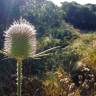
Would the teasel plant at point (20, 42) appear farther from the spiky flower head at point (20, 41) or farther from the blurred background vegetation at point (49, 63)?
the blurred background vegetation at point (49, 63)

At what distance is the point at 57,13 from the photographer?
12453 mm

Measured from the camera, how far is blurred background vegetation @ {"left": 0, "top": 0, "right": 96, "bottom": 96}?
21.3 feet

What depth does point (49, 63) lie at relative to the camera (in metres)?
7.97

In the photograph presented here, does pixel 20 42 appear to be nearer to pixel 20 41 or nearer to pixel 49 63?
pixel 20 41

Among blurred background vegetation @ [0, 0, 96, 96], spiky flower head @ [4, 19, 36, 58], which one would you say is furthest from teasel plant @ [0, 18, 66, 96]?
blurred background vegetation @ [0, 0, 96, 96]

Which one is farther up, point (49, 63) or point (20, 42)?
point (20, 42)

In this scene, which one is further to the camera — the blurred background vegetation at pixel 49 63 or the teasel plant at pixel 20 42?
the blurred background vegetation at pixel 49 63

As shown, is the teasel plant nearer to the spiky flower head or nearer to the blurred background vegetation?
the spiky flower head

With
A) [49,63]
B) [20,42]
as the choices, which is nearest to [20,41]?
[20,42]

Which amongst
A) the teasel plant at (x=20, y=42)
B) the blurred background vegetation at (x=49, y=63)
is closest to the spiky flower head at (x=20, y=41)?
the teasel plant at (x=20, y=42)

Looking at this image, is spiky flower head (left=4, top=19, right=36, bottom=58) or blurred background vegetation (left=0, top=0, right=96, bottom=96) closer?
spiky flower head (left=4, top=19, right=36, bottom=58)

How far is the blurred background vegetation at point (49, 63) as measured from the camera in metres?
6.50

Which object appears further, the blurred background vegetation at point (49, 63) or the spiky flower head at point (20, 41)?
the blurred background vegetation at point (49, 63)

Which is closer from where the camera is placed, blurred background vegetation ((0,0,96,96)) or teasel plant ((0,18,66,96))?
teasel plant ((0,18,66,96))
